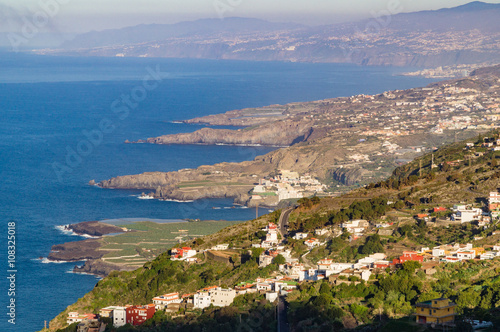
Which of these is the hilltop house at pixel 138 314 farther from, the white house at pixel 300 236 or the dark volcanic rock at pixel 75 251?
the dark volcanic rock at pixel 75 251

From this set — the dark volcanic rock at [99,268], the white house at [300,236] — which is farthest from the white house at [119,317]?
the dark volcanic rock at [99,268]

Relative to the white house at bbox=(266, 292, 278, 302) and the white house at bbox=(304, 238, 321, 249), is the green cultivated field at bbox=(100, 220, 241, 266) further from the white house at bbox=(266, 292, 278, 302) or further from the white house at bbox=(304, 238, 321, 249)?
the white house at bbox=(266, 292, 278, 302)

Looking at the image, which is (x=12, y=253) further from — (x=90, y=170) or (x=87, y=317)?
(x=90, y=170)

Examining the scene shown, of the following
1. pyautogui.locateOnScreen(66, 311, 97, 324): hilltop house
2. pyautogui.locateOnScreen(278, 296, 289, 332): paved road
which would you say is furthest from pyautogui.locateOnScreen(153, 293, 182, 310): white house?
pyautogui.locateOnScreen(278, 296, 289, 332): paved road

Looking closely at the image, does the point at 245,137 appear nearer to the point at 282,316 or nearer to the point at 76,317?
the point at 76,317

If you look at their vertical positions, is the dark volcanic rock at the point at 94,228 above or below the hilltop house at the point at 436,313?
above

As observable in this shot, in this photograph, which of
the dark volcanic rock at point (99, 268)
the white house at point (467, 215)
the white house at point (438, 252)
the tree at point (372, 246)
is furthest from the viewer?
the dark volcanic rock at point (99, 268)

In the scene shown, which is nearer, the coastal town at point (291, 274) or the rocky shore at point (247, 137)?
the coastal town at point (291, 274)
